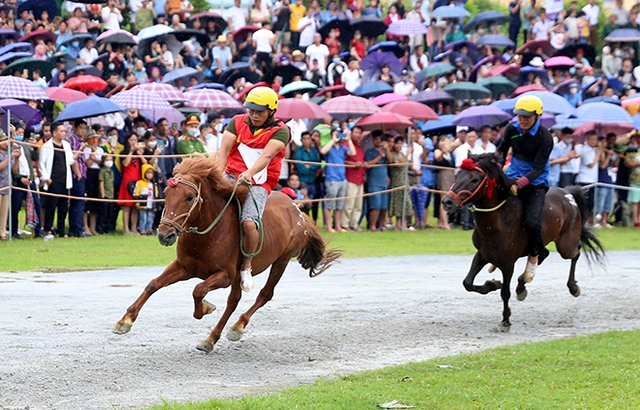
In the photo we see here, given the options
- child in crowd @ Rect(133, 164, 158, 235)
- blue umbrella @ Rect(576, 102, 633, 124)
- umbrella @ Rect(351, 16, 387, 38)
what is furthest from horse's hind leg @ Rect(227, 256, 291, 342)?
umbrella @ Rect(351, 16, 387, 38)

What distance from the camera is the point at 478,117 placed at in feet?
78.6

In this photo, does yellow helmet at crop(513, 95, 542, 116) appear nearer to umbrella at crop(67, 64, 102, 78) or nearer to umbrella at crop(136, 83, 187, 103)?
umbrella at crop(136, 83, 187, 103)

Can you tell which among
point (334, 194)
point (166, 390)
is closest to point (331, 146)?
point (334, 194)

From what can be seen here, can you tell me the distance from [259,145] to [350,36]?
20680 mm

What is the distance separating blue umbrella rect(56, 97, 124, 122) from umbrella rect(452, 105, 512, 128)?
27.4 feet

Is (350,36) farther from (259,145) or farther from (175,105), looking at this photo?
(259,145)

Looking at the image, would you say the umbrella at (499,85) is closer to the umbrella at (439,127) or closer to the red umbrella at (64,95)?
the umbrella at (439,127)

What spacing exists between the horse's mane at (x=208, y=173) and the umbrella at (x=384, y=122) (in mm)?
12340

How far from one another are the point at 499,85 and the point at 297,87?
6.49 meters

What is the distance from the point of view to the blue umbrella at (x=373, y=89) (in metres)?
26.1

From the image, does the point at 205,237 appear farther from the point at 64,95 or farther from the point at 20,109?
the point at 64,95

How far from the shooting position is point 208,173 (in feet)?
31.5

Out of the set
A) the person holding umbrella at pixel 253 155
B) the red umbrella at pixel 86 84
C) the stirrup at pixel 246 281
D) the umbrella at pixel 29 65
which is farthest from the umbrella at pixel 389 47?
the stirrup at pixel 246 281

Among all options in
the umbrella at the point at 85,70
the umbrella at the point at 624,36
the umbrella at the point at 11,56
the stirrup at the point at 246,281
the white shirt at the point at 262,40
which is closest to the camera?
the stirrup at the point at 246,281
